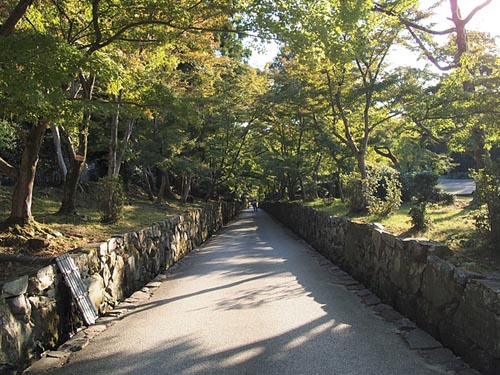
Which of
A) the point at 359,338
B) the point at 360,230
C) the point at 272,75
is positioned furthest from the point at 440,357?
the point at 272,75

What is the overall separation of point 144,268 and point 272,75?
14.0 metres

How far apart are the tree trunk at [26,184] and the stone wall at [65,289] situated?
73.3 inches

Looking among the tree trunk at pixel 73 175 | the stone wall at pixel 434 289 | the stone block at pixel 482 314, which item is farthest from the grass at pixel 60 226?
the stone block at pixel 482 314

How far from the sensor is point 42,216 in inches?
384

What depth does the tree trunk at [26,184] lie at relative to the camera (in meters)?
7.63

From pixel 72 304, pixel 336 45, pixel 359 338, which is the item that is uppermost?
pixel 336 45

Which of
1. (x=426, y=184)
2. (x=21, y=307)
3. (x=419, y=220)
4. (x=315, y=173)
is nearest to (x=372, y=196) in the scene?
(x=419, y=220)

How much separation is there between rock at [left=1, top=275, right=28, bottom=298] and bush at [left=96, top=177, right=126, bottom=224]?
581cm

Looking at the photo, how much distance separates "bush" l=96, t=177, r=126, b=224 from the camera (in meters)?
10.2

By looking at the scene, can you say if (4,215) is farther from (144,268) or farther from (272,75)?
(272,75)

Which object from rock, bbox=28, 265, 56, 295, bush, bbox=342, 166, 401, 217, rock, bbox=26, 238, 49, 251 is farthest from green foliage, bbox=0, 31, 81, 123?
bush, bbox=342, 166, 401, 217

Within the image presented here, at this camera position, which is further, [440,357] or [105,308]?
[105,308]

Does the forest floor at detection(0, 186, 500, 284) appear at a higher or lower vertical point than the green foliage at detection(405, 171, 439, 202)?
lower

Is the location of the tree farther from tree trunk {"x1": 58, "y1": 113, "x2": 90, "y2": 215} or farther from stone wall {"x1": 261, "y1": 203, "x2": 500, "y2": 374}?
stone wall {"x1": 261, "y1": 203, "x2": 500, "y2": 374}
